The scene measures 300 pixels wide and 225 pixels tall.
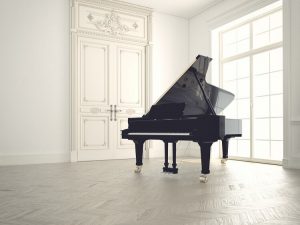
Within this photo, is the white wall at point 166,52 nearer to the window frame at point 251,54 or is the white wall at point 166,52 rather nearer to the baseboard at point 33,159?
the window frame at point 251,54

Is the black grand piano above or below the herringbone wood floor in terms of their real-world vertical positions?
above

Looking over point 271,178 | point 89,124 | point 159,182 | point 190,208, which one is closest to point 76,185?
point 159,182

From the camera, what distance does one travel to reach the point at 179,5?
7188 millimetres

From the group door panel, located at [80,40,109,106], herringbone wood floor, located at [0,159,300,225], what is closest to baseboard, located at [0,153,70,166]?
door panel, located at [80,40,109,106]

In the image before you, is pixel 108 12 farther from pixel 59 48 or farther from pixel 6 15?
pixel 6 15

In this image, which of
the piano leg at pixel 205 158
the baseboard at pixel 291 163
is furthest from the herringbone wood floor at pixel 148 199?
the baseboard at pixel 291 163

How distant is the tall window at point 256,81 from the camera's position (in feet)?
19.3

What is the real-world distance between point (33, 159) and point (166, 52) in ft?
13.3

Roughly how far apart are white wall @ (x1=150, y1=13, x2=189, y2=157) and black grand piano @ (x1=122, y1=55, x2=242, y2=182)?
294cm

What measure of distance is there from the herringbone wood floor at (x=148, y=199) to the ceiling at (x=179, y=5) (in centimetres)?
426

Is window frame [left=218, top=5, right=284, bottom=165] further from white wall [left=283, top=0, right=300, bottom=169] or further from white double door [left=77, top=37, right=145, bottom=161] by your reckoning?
white double door [left=77, top=37, right=145, bottom=161]

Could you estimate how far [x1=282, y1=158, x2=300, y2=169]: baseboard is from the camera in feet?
16.5

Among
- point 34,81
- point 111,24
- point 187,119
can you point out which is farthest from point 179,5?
point 187,119

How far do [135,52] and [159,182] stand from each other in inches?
165
